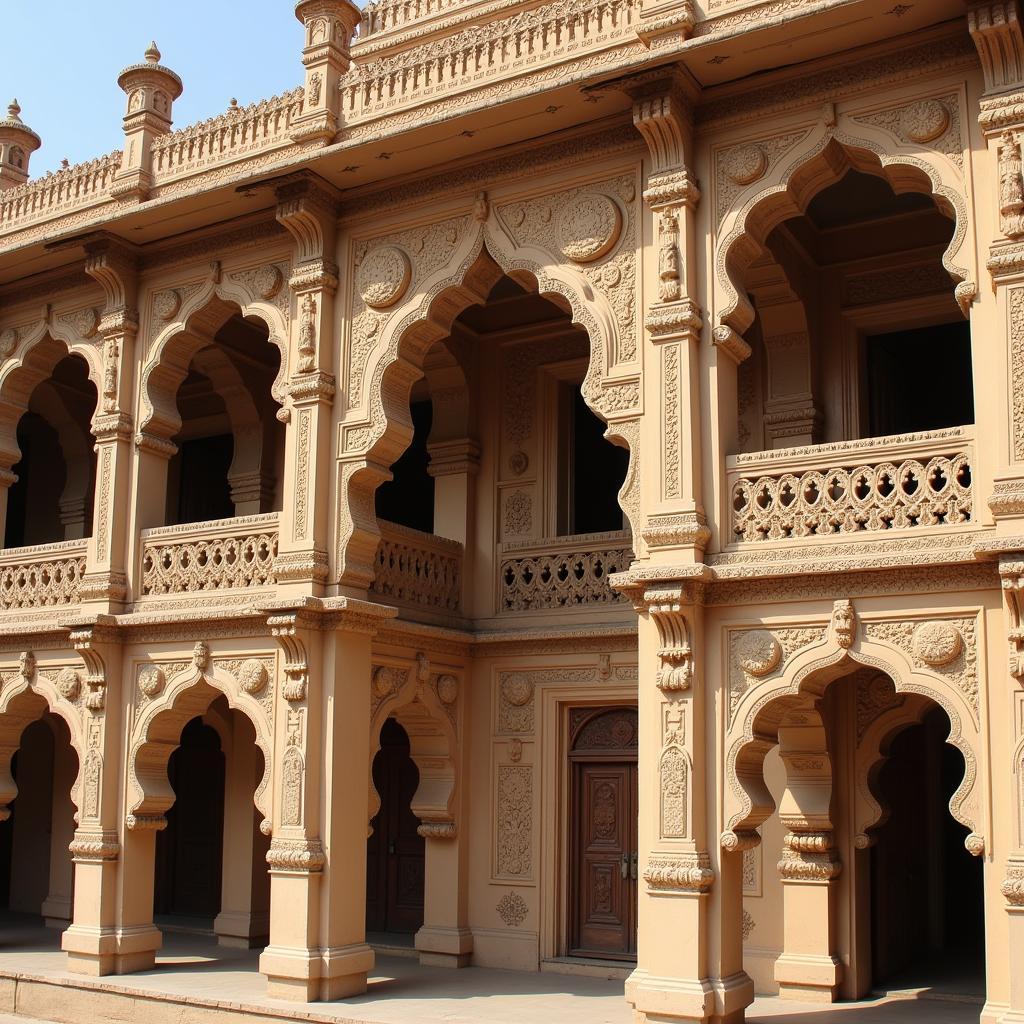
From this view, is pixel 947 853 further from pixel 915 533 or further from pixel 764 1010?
pixel 915 533

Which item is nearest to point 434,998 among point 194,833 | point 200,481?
point 194,833

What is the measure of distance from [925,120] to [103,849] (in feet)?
28.3

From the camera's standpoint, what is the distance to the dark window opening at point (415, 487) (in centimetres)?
1391

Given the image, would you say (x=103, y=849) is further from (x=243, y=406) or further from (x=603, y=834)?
(x=243, y=406)

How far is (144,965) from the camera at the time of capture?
11.4 metres

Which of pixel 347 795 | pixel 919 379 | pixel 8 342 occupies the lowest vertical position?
pixel 347 795

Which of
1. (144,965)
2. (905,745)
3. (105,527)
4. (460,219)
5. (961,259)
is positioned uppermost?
(460,219)

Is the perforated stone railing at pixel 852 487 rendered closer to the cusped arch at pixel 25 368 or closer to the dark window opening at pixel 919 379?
the dark window opening at pixel 919 379

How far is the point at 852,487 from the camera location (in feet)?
27.5

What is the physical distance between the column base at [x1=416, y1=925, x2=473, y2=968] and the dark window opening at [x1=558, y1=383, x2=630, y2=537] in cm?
392

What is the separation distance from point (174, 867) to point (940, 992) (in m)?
8.65

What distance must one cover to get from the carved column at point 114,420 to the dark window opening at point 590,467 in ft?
13.5

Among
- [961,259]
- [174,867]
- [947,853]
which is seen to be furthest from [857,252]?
[174,867]

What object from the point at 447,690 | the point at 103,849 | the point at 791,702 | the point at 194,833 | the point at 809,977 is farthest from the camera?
the point at 194,833
